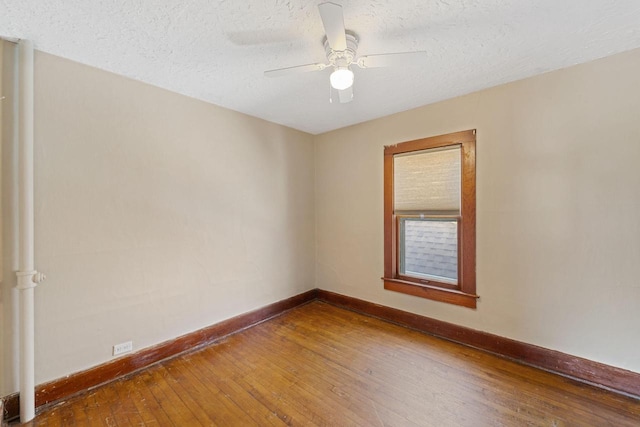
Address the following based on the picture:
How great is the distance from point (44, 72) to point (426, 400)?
3.53 m

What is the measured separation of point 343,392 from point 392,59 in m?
2.32

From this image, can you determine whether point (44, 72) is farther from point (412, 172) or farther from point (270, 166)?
point (412, 172)

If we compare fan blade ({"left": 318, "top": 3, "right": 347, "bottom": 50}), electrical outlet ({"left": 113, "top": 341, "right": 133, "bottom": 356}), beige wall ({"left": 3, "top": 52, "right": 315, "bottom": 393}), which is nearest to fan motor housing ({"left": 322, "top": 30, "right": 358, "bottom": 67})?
fan blade ({"left": 318, "top": 3, "right": 347, "bottom": 50})

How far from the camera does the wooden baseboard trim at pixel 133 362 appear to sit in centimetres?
177

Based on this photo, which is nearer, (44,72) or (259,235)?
(44,72)

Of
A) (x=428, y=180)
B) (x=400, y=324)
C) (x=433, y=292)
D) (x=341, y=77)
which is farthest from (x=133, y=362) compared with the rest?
(x=428, y=180)

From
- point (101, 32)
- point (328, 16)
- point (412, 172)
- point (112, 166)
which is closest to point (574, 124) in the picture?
point (412, 172)

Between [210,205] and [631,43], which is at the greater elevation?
[631,43]

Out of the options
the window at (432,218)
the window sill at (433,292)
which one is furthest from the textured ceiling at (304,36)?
the window sill at (433,292)

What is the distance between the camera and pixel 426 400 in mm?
1827

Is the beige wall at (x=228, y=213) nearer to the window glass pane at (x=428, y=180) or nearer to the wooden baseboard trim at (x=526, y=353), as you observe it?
the wooden baseboard trim at (x=526, y=353)

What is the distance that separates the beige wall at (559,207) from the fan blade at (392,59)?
51.0 inches

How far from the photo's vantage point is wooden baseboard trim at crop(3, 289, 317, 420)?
177cm

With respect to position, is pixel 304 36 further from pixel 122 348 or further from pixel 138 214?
pixel 122 348
